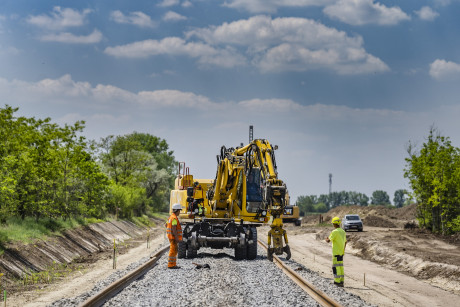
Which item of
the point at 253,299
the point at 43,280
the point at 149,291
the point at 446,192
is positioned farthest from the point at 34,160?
the point at 446,192

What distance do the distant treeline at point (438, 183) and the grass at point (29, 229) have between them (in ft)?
80.3

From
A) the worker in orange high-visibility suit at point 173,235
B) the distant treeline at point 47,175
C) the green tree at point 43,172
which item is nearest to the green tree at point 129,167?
the distant treeline at point 47,175

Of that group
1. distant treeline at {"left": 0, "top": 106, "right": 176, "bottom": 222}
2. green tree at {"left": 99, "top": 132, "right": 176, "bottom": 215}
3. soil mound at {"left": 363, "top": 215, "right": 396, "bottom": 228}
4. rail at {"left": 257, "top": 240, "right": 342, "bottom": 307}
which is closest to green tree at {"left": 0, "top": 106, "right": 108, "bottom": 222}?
distant treeline at {"left": 0, "top": 106, "right": 176, "bottom": 222}

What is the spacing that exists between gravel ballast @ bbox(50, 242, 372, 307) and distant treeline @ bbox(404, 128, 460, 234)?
72.7ft

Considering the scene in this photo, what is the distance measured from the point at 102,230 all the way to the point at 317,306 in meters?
30.7

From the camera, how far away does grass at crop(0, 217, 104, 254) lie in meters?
23.5

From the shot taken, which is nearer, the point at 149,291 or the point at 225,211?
the point at 149,291

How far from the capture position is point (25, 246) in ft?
77.4

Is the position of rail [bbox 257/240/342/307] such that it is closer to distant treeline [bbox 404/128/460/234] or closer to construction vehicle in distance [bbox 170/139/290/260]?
construction vehicle in distance [bbox 170/139/290/260]

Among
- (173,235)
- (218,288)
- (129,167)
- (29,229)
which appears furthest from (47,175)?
(129,167)

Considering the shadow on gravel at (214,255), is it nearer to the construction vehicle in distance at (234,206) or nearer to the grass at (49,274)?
the construction vehicle in distance at (234,206)

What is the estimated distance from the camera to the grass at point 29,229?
23.5 meters

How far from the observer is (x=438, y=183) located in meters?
37.4

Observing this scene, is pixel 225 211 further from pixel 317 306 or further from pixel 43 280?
pixel 317 306
